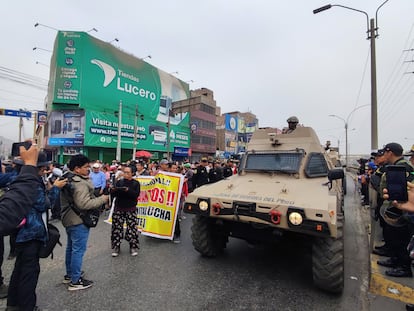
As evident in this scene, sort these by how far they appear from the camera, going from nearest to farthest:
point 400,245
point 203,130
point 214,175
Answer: point 400,245 < point 214,175 < point 203,130

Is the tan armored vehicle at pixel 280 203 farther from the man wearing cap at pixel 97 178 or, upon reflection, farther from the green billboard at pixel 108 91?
the green billboard at pixel 108 91

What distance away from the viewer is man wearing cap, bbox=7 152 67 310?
2.50m

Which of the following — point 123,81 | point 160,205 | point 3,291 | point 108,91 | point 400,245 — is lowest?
point 3,291

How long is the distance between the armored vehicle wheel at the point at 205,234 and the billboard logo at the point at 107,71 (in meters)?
27.6

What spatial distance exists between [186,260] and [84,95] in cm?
2585

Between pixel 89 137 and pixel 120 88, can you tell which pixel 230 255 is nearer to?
pixel 89 137

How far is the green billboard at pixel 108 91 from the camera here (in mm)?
24922

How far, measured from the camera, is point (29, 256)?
2.58 meters

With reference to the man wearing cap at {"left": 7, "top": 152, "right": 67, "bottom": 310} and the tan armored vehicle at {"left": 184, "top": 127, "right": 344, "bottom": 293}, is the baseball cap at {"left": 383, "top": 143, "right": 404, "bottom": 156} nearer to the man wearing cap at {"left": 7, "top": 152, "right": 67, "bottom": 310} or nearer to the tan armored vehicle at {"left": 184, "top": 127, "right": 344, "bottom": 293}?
the tan armored vehicle at {"left": 184, "top": 127, "right": 344, "bottom": 293}

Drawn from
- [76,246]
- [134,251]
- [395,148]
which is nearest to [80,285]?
[76,246]

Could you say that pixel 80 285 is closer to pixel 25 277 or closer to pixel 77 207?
pixel 25 277

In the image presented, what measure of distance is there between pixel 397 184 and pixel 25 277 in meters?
3.88

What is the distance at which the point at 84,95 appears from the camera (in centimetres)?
2545

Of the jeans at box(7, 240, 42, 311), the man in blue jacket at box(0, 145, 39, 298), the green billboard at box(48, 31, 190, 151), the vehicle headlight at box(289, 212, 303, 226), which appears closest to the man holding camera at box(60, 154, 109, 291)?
the jeans at box(7, 240, 42, 311)
